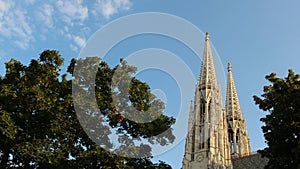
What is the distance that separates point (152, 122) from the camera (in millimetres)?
19562

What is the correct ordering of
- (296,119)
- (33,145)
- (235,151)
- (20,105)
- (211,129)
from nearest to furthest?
(296,119), (33,145), (20,105), (211,129), (235,151)

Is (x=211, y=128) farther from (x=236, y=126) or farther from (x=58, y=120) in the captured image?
(x=58, y=120)

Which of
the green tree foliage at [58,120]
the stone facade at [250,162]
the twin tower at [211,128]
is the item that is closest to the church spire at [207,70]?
the twin tower at [211,128]

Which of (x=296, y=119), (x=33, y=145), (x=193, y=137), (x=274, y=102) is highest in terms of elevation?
(x=193, y=137)

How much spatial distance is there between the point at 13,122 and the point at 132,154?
5.73 m

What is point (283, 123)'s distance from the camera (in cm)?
1402

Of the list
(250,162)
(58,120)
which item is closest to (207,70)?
(250,162)

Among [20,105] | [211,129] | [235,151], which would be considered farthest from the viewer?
[235,151]

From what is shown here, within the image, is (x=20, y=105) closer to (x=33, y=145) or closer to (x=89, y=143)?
(x=33, y=145)

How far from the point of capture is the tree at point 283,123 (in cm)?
1327

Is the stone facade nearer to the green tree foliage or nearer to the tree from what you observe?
the green tree foliage

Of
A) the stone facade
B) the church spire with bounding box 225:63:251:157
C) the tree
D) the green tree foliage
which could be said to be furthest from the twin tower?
the tree

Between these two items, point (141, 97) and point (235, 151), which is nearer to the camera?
point (141, 97)

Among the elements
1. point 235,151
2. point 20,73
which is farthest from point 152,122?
point 235,151
